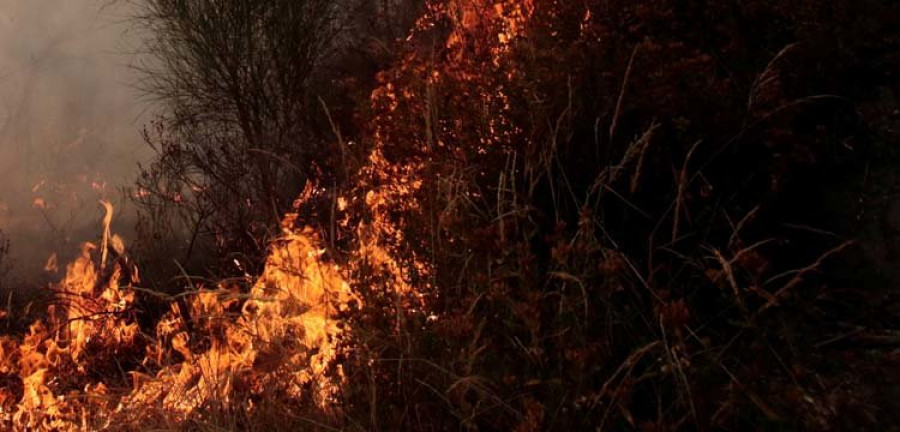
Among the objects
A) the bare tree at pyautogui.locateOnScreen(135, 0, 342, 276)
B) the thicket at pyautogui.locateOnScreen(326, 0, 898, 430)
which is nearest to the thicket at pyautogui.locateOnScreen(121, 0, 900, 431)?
the thicket at pyautogui.locateOnScreen(326, 0, 898, 430)

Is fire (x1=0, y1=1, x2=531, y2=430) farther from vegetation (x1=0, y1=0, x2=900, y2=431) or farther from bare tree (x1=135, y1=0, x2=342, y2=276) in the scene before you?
bare tree (x1=135, y1=0, x2=342, y2=276)

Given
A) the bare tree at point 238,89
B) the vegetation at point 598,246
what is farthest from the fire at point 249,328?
the bare tree at point 238,89

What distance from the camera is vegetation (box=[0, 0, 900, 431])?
3133mm

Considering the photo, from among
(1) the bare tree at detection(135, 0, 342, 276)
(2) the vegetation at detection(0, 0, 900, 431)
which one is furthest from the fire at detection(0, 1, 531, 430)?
(1) the bare tree at detection(135, 0, 342, 276)

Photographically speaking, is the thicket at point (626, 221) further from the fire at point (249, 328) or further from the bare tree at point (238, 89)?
the bare tree at point (238, 89)

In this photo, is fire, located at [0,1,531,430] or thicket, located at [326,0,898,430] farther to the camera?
fire, located at [0,1,531,430]

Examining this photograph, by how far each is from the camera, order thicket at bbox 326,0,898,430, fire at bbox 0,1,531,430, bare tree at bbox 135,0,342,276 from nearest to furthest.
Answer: thicket at bbox 326,0,898,430 < fire at bbox 0,1,531,430 < bare tree at bbox 135,0,342,276

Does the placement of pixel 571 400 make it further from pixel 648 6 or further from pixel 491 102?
pixel 648 6

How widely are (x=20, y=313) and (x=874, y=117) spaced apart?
9955 millimetres

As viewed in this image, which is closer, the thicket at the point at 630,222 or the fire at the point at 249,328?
the thicket at the point at 630,222

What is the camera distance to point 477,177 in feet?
15.0

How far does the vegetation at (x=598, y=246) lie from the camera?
313cm

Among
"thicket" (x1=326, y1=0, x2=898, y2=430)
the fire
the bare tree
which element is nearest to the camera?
"thicket" (x1=326, y1=0, x2=898, y2=430)

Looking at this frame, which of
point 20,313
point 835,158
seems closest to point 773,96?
point 835,158
